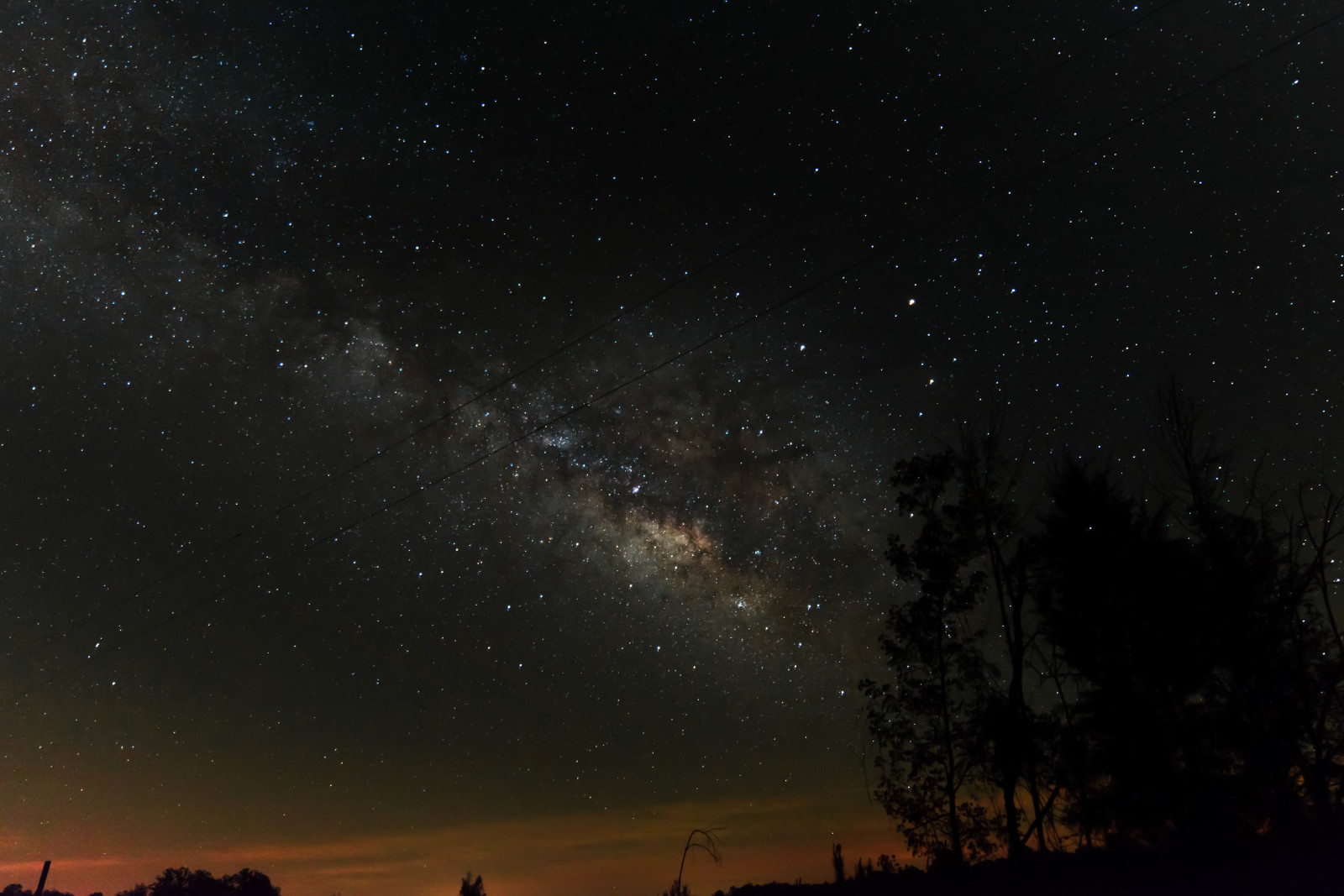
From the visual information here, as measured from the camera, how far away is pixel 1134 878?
738 inches

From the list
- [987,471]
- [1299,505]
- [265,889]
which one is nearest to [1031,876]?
[987,471]

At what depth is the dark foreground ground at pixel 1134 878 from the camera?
56.1 ft

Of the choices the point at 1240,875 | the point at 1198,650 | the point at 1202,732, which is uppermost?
the point at 1198,650

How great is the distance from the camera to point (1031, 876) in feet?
64.6

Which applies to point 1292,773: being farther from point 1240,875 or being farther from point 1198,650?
point 1240,875

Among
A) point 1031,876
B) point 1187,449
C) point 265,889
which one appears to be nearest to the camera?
point 1031,876

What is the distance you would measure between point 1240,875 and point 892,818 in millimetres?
7056

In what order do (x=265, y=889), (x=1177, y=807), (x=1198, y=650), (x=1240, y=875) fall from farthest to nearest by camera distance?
(x=265, y=889)
(x=1198, y=650)
(x=1177, y=807)
(x=1240, y=875)

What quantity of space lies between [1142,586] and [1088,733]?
13.7 ft

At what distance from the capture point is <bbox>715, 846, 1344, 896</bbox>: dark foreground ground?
17094mm

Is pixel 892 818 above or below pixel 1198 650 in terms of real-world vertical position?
below

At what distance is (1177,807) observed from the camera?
2119cm

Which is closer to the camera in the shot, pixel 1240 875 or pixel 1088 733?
pixel 1240 875

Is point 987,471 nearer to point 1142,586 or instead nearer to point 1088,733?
point 1142,586
